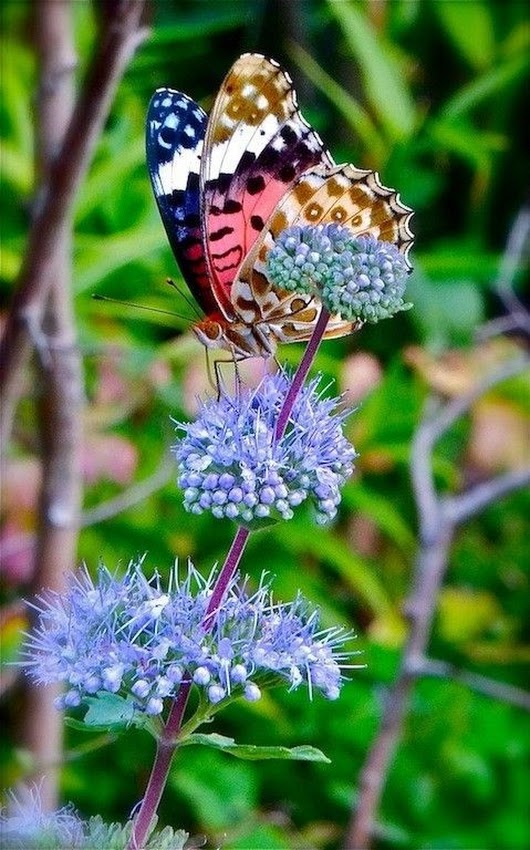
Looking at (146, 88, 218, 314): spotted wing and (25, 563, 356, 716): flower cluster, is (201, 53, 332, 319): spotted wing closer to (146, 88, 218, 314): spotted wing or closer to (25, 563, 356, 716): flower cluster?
(146, 88, 218, 314): spotted wing

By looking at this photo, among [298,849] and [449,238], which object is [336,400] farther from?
[449,238]

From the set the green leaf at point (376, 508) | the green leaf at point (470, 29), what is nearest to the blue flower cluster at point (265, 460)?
the green leaf at point (376, 508)

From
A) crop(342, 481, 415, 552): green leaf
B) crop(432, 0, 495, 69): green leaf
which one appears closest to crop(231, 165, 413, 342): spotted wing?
crop(342, 481, 415, 552): green leaf

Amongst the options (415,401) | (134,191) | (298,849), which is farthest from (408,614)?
(134,191)

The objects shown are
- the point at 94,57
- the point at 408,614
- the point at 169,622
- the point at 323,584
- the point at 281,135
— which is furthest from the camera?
the point at 323,584

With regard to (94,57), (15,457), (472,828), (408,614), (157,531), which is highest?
(94,57)

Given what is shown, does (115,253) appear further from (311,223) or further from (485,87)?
(311,223)

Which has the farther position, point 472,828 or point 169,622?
point 472,828
